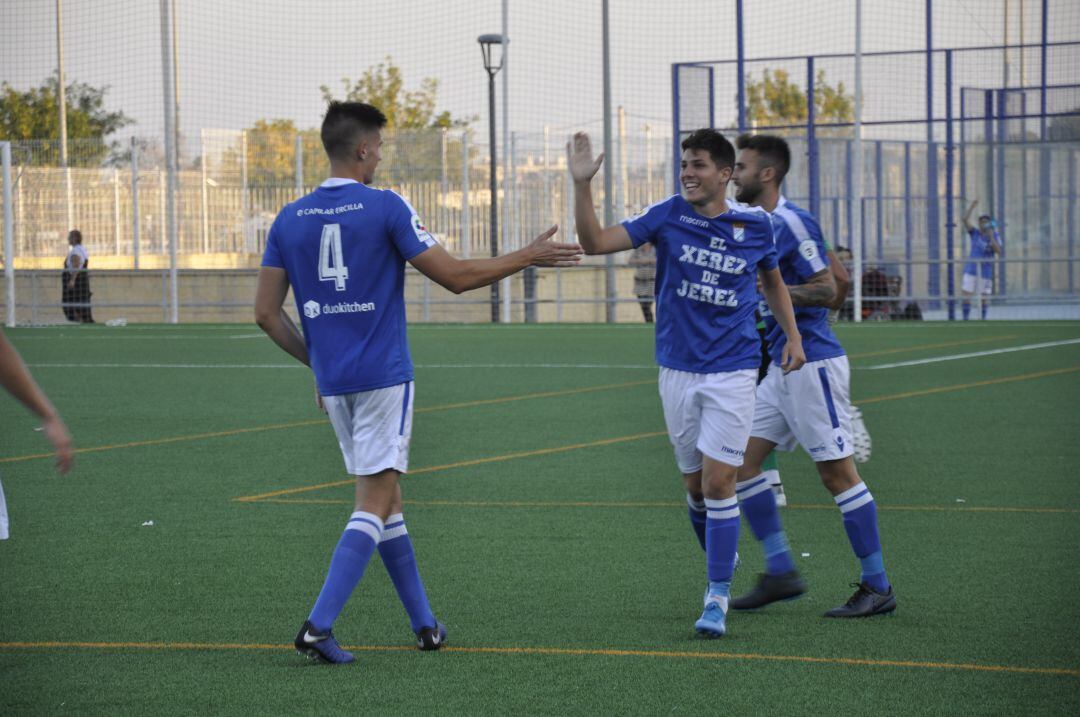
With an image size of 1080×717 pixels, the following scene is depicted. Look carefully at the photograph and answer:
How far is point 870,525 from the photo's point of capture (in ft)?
21.4

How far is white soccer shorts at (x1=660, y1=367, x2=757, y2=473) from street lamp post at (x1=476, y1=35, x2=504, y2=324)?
24.3m

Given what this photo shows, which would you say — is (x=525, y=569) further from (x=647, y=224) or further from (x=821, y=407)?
(x=647, y=224)

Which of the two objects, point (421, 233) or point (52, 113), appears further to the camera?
point (52, 113)

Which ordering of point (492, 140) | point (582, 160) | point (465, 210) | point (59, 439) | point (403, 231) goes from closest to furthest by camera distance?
point (59, 439)
point (403, 231)
point (582, 160)
point (492, 140)
point (465, 210)

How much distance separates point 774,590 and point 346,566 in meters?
1.91

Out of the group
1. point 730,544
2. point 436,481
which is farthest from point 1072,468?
point 730,544

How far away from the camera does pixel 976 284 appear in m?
29.6

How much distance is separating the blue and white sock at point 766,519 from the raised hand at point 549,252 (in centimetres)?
141

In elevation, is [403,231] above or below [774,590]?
above

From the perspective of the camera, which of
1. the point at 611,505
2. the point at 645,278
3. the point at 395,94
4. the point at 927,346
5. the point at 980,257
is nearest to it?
the point at 611,505

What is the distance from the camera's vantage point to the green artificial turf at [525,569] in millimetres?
5203

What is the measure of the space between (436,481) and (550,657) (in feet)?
15.5

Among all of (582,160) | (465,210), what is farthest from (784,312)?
(465,210)

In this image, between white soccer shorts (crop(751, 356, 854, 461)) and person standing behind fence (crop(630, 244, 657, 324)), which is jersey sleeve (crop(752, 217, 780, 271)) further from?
person standing behind fence (crop(630, 244, 657, 324))
